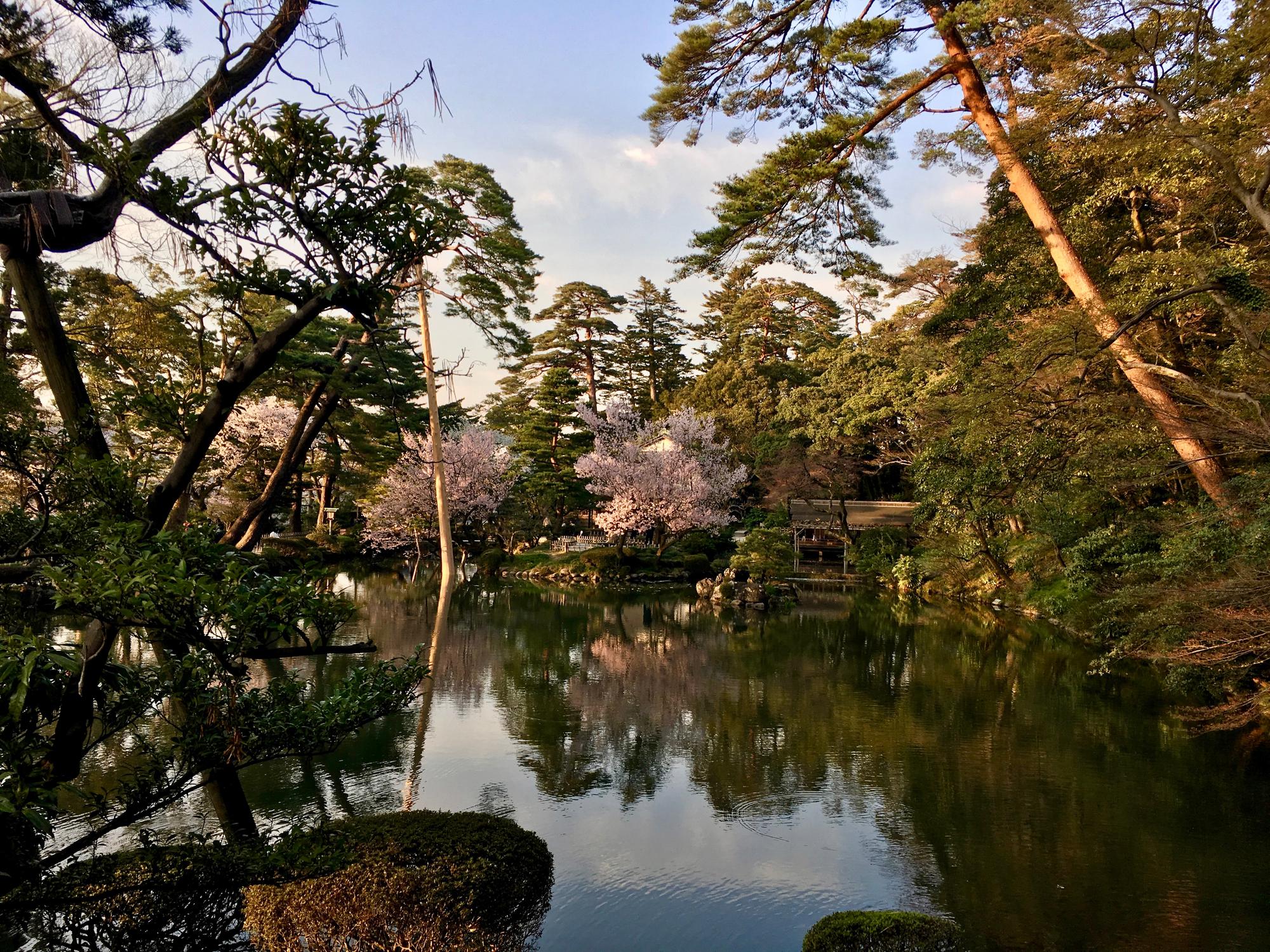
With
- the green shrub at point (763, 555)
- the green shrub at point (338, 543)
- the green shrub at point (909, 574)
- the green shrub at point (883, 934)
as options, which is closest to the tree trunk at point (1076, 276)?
the green shrub at point (883, 934)

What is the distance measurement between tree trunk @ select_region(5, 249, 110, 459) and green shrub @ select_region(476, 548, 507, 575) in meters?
21.3

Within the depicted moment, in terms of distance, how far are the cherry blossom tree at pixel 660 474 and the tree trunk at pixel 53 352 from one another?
2084 centimetres

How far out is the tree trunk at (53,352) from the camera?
2.31 m

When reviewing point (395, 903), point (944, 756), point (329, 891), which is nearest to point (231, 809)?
point (329, 891)

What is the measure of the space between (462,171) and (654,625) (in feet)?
33.1

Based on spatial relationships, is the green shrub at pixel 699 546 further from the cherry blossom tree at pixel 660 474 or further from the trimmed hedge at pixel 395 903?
the trimmed hedge at pixel 395 903

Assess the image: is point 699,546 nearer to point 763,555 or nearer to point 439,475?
point 763,555

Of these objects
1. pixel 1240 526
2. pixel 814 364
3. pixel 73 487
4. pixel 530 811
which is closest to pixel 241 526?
pixel 73 487

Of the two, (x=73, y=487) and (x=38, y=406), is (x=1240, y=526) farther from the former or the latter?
(x=38, y=406)

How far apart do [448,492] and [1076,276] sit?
19.5 metres

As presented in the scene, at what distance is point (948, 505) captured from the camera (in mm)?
18094

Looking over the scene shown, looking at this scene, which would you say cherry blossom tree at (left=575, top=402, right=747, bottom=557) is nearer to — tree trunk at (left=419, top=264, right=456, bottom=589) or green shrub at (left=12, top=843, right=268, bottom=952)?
tree trunk at (left=419, top=264, right=456, bottom=589)

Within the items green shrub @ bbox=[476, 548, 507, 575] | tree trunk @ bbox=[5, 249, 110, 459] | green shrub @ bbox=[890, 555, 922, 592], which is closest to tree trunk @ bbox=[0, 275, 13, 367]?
tree trunk @ bbox=[5, 249, 110, 459]

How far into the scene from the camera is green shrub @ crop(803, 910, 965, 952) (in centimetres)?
334
